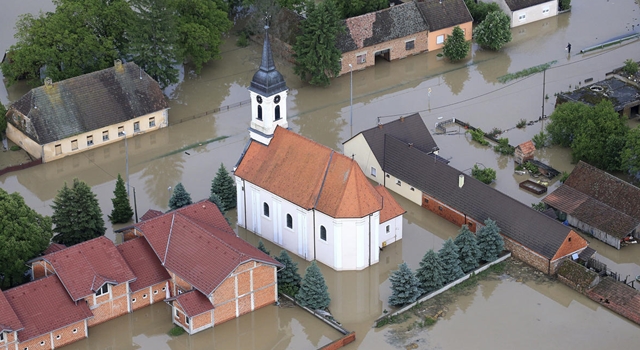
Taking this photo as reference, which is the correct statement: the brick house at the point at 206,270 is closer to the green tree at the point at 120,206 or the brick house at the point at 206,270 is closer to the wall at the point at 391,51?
the green tree at the point at 120,206

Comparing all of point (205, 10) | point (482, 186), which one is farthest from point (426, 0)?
point (482, 186)

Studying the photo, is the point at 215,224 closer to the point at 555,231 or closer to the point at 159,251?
the point at 159,251

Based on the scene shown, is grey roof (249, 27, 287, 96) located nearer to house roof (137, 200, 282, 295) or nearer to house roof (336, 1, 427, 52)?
house roof (137, 200, 282, 295)

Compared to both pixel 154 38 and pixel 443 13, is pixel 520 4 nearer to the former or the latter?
pixel 443 13

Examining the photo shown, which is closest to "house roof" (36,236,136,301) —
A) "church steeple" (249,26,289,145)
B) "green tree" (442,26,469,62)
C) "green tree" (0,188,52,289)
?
"green tree" (0,188,52,289)

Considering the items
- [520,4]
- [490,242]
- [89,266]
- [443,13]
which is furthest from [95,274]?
[520,4]

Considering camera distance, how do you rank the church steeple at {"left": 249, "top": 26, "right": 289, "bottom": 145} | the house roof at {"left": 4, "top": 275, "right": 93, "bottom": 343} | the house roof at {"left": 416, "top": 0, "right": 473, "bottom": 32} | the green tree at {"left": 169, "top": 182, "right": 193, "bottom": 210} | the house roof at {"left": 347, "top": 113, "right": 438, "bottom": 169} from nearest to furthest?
the house roof at {"left": 4, "top": 275, "right": 93, "bottom": 343}
the church steeple at {"left": 249, "top": 26, "right": 289, "bottom": 145}
the green tree at {"left": 169, "top": 182, "right": 193, "bottom": 210}
the house roof at {"left": 347, "top": 113, "right": 438, "bottom": 169}
the house roof at {"left": 416, "top": 0, "right": 473, "bottom": 32}
